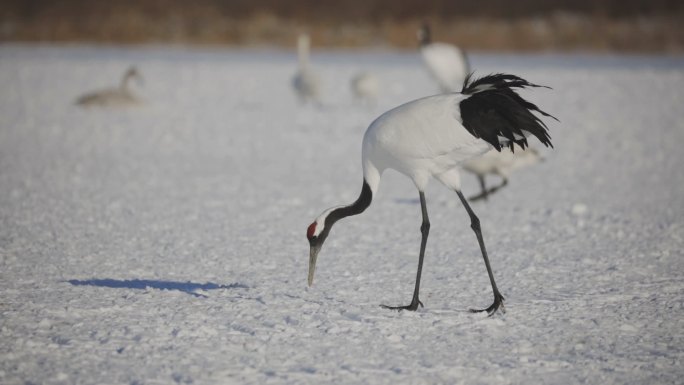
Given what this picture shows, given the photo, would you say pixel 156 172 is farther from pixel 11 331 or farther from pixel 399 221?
pixel 11 331

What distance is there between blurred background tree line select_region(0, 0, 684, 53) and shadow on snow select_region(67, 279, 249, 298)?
28111mm

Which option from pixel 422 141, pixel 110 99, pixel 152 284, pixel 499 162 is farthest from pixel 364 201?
pixel 110 99

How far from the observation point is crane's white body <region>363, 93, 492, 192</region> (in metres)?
5.84

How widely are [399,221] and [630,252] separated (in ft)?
7.48

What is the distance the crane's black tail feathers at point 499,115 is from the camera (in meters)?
5.59

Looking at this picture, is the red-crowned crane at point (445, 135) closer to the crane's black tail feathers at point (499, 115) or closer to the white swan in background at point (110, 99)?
the crane's black tail feathers at point (499, 115)

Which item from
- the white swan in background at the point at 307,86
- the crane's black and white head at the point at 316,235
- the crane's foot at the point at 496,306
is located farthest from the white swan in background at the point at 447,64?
the crane's foot at the point at 496,306

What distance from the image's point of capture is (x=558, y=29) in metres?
37.2

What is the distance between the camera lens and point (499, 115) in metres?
5.64

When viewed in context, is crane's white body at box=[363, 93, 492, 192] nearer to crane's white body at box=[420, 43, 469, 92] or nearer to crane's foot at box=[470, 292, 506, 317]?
crane's foot at box=[470, 292, 506, 317]

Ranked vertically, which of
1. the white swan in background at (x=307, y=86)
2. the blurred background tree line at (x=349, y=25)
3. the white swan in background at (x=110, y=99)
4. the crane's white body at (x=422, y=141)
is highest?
the blurred background tree line at (x=349, y=25)

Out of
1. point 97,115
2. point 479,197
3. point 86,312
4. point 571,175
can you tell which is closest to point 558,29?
point 97,115

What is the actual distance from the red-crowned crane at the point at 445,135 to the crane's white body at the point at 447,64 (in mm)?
10215

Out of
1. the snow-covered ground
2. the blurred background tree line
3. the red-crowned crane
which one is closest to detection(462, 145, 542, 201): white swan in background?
the snow-covered ground
